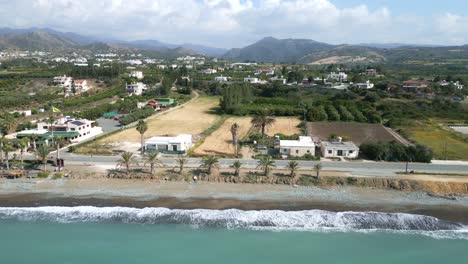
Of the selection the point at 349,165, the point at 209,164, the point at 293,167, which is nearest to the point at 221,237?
the point at 209,164

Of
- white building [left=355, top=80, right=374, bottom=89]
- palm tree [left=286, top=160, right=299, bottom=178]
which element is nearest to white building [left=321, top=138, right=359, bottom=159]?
palm tree [left=286, top=160, right=299, bottom=178]

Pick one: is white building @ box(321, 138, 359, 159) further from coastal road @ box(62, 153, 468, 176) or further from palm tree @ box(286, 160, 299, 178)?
palm tree @ box(286, 160, 299, 178)

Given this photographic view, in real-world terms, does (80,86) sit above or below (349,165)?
above

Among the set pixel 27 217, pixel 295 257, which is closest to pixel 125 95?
pixel 27 217

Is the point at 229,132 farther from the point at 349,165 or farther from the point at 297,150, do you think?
the point at 349,165

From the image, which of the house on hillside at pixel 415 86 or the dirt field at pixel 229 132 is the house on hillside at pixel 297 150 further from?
the house on hillside at pixel 415 86

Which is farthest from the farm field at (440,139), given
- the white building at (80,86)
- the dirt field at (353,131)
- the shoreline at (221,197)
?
the white building at (80,86)
